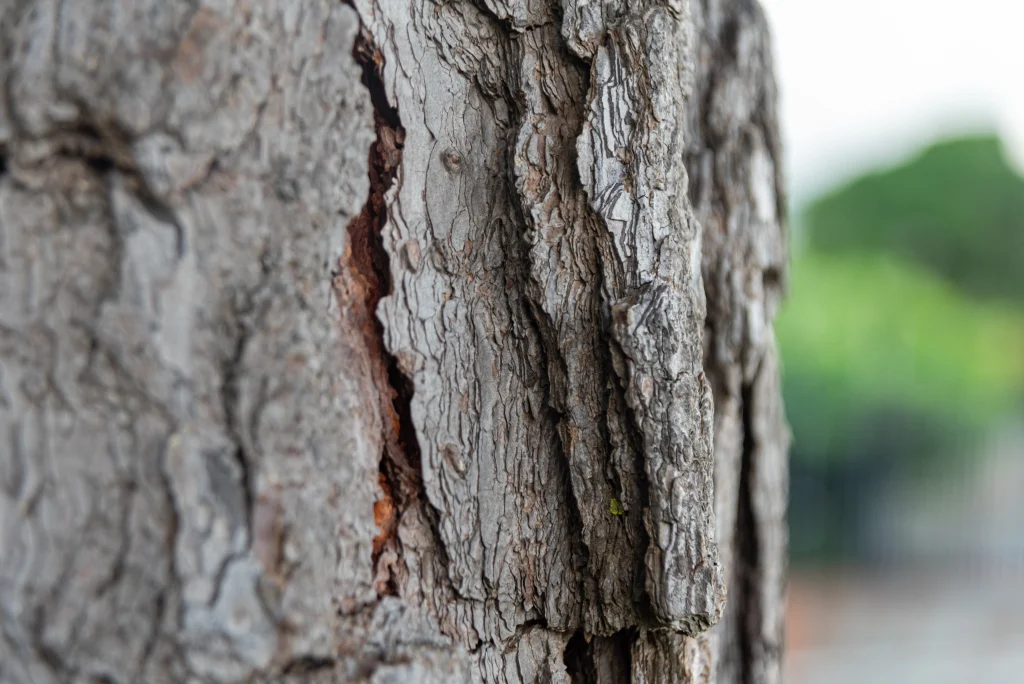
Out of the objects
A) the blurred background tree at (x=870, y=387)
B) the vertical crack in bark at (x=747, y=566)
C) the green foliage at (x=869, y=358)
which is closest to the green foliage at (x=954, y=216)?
the blurred background tree at (x=870, y=387)

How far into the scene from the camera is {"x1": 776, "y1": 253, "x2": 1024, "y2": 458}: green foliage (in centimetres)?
518

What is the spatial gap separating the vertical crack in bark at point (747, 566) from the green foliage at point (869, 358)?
4.15 meters

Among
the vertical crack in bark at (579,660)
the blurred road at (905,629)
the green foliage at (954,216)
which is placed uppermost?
the green foliage at (954,216)

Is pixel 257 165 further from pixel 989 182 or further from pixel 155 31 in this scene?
pixel 989 182

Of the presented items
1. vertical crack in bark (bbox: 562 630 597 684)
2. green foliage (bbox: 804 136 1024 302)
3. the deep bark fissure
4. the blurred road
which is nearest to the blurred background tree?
the blurred road

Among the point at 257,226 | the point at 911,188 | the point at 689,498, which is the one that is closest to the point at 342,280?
the point at 257,226

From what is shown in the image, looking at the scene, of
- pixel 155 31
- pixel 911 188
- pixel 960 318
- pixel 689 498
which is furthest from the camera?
pixel 911 188

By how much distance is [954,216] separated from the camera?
345 inches

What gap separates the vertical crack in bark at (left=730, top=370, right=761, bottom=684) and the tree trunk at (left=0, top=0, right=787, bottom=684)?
23cm

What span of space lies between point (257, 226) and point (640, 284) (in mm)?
294

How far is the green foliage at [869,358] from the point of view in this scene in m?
5.18

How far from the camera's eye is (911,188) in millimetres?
8828

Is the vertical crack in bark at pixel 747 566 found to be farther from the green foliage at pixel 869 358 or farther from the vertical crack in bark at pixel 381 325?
the green foliage at pixel 869 358

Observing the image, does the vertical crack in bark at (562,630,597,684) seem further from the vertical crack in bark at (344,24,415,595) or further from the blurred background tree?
the blurred background tree
